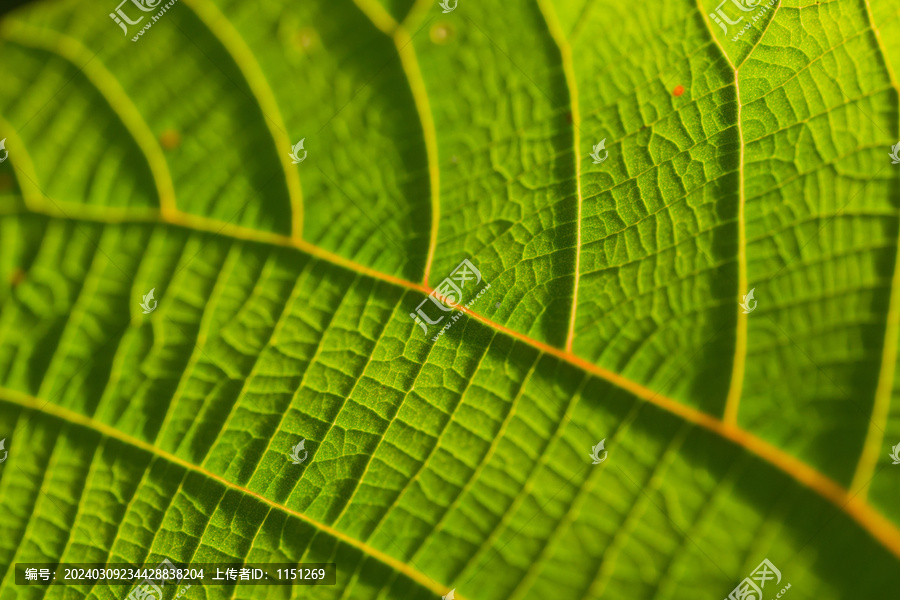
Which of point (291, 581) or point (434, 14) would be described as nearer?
point (434, 14)

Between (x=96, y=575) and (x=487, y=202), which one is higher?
(x=487, y=202)

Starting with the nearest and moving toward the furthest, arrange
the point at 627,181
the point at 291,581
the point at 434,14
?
the point at 434,14, the point at 627,181, the point at 291,581

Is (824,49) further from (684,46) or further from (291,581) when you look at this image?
(291,581)

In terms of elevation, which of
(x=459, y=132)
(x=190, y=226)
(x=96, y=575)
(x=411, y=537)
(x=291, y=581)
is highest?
(x=459, y=132)

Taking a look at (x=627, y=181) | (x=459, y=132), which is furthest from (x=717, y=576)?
(x=459, y=132)

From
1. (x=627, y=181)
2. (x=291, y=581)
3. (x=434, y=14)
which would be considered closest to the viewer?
(x=434, y=14)

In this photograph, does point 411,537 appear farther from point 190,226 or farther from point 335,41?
point 335,41

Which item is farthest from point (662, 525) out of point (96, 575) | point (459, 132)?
point (96, 575)

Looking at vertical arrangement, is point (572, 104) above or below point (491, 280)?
above
